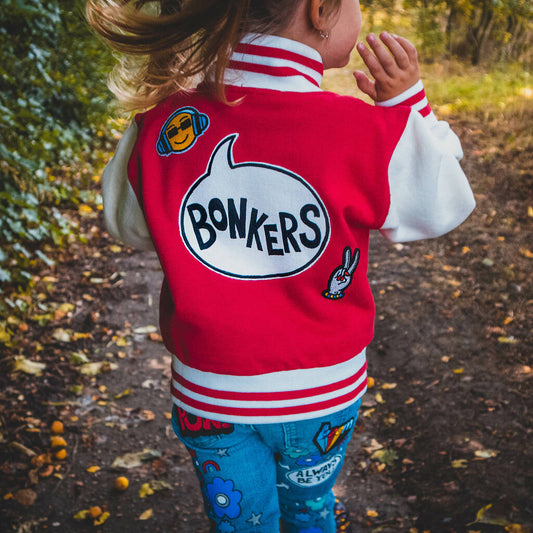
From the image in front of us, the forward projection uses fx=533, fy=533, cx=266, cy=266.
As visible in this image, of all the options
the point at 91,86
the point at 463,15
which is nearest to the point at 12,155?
the point at 91,86

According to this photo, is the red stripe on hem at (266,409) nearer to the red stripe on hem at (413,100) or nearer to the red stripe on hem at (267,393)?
the red stripe on hem at (267,393)

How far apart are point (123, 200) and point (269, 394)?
630 millimetres

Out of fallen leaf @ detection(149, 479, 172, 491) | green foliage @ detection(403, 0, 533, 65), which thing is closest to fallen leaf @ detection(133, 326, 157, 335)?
fallen leaf @ detection(149, 479, 172, 491)

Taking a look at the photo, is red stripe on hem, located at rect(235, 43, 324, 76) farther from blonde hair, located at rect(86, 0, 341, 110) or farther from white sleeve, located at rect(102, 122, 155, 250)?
white sleeve, located at rect(102, 122, 155, 250)

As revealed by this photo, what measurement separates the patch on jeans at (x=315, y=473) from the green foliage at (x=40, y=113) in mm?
2335

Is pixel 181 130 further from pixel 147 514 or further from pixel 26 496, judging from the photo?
pixel 26 496

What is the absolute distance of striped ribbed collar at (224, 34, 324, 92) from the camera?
111 centimetres

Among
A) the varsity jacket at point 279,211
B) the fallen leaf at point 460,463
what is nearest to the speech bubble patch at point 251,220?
the varsity jacket at point 279,211

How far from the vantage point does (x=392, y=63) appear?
120 centimetres

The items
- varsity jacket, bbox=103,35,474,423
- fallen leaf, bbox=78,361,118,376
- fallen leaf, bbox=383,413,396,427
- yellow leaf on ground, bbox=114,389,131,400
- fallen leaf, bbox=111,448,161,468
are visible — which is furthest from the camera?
fallen leaf, bbox=78,361,118,376

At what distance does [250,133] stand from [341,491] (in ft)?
6.48

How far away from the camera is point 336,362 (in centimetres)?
126

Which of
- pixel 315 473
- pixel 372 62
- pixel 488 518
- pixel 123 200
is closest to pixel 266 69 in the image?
pixel 372 62

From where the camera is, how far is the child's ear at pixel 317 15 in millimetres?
1077
